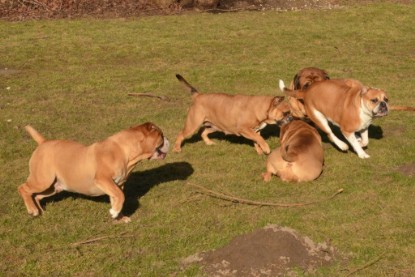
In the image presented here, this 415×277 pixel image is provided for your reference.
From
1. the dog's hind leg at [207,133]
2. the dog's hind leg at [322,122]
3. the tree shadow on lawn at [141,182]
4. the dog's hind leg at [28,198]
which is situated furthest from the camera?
the dog's hind leg at [207,133]

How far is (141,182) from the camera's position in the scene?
380 inches

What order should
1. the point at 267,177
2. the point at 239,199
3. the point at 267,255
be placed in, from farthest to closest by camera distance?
the point at 267,177, the point at 239,199, the point at 267,255

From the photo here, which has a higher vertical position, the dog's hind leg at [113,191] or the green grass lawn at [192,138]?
the dog's hind leg at [113,191]

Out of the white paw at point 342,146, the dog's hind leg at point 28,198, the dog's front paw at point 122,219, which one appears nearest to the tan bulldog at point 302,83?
the white paw at point 342,146

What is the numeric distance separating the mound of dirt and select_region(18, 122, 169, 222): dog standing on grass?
5.10 feet

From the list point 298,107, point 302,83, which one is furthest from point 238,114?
point 302,83

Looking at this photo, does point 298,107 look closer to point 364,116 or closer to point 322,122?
point 322,122

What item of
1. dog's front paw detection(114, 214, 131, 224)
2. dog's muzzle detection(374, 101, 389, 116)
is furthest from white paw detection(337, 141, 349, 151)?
dog's front paw detection(114, 214, 131, 224)

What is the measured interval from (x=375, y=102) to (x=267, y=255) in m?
4.31

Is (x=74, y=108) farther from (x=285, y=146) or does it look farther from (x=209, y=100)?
(x=285, y=146)

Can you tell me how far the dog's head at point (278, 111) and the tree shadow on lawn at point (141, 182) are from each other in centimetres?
179

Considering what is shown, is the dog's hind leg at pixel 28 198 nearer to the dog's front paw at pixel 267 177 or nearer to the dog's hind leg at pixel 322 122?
the dog's front paw at pixel 267 177

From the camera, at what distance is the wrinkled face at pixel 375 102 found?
9758 millimetres

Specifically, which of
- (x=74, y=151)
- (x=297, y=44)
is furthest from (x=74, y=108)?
(x=297, y=44)
